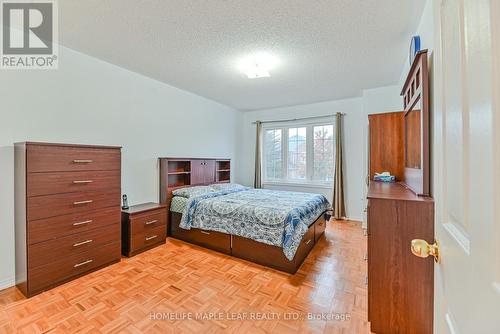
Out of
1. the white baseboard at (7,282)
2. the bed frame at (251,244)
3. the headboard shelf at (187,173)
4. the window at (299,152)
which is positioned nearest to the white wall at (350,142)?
the window at (299,152)

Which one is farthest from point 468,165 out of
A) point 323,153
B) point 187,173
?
point 323,153

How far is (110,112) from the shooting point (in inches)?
117

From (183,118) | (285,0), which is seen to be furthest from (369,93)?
(183,118)

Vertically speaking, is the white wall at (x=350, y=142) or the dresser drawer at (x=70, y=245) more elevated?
the white wall at (x=350, y=142)

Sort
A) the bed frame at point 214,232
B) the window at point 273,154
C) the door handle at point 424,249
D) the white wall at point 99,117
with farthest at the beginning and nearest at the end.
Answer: the window at point 273,154 < the bed frame at point 214,232 < the white wall at point 99,117 < the door handle at point 424,249

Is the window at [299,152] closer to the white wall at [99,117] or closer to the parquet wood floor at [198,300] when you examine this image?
the white wall at [99,117]

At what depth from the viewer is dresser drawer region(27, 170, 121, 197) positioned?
6.45ft

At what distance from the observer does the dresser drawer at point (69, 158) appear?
1.95m

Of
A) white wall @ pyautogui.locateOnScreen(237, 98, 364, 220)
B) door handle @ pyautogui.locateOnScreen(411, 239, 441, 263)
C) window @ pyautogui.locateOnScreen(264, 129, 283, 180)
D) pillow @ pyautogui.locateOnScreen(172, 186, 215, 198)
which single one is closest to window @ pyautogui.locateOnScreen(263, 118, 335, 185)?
window @ pyautogui.locateOnScreen(264, 129, 283, 180)

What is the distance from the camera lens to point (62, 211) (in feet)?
7.02

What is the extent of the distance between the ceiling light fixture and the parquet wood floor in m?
2.35

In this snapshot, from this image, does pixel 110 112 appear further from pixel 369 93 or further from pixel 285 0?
pixel 369 93

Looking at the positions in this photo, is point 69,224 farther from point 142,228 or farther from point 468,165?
point 468,165

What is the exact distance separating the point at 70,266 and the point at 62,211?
0.55 m
